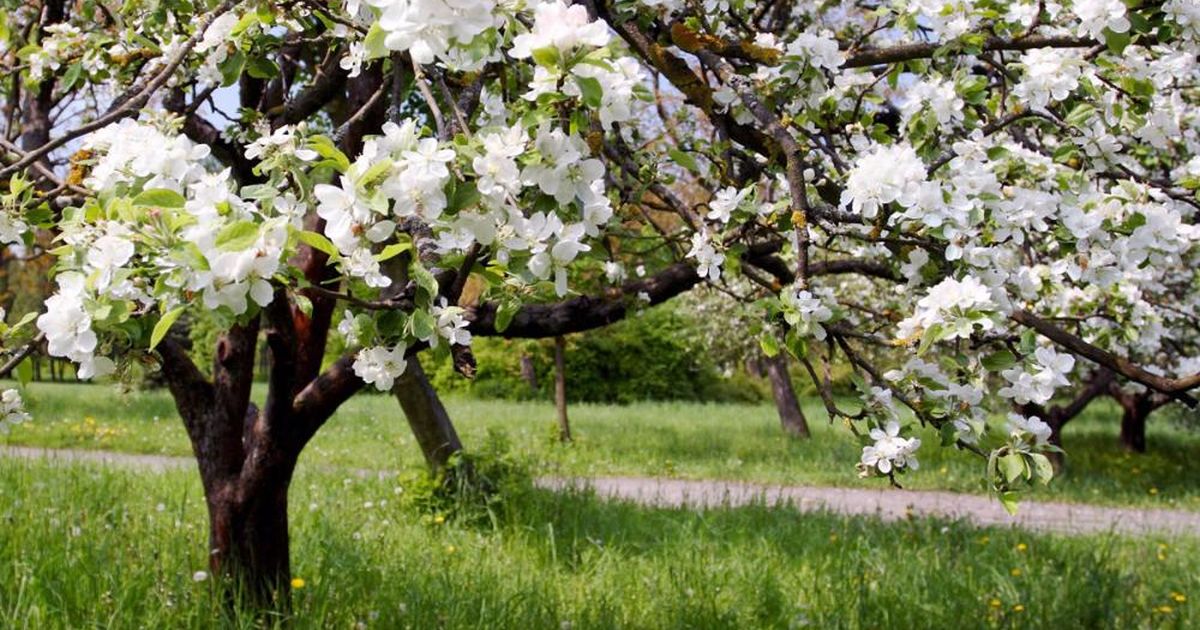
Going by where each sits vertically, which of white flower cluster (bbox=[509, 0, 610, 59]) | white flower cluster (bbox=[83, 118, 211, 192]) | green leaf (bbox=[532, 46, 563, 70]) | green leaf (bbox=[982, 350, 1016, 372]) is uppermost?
white flower cluster (bbox=[509, 0, 610, 59])

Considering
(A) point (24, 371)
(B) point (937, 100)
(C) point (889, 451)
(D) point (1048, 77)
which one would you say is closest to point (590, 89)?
(C) point (889, 451)

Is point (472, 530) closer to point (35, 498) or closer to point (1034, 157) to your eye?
point (35, 498)

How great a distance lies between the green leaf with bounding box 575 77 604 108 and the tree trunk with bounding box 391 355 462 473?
177 inches

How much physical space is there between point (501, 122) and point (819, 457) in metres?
9.98

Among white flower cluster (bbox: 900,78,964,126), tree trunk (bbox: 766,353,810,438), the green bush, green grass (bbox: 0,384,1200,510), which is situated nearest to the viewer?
white flower cluster (bbox: 900,78,964,126)

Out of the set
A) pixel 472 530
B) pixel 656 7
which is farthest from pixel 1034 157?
pixel 472 530

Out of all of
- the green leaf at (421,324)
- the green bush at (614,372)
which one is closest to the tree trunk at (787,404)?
the green bush at (614,372)

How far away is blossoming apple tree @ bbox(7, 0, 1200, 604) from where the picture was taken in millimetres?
1173

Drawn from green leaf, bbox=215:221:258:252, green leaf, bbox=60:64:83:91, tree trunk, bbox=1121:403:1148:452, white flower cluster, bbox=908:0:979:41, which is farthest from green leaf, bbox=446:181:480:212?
tree trunk, bbox=1121:403:1148:452

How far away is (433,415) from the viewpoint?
5.70m

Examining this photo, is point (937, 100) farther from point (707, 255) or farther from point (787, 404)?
point (787, 404)

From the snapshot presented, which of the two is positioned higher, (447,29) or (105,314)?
(447,29)

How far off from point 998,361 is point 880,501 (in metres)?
7.20

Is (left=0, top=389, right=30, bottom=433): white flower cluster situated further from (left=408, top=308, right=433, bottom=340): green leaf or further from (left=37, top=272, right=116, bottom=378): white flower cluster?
(left=408, top=308, right=433, bottom=340): green leaf
